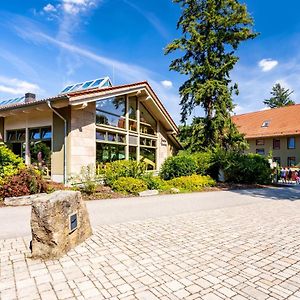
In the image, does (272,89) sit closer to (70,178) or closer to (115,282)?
(70,178)

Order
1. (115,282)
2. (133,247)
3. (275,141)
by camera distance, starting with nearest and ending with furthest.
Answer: (115,282), (133,247), (275,141)

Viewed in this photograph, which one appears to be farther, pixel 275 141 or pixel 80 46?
pixel 275 141

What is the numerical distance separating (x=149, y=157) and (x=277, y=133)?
22.8m

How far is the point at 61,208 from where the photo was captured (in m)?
4.45

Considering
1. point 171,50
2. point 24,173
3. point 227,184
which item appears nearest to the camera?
point 24,173

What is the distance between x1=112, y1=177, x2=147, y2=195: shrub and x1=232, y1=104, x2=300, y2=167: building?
23.8m

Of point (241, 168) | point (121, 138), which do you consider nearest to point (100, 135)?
point (121, 138)

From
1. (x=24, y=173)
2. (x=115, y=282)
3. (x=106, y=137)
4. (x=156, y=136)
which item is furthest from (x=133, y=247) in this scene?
(x=156, y=136)

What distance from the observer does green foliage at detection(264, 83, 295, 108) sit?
60.4m

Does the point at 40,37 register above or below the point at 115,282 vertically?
above

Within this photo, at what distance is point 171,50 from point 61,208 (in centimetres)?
1864

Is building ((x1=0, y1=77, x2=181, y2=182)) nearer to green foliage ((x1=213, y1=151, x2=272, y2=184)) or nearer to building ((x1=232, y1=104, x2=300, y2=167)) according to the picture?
green foliage ((x1=213, y1=151, x2=272, y2=184))

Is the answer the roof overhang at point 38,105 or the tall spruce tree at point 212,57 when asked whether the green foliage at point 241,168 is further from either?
the roof overhang at point 38,105

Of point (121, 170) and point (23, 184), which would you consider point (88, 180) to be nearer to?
point (121, 170)
